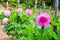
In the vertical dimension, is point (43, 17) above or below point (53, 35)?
above

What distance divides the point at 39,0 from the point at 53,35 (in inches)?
503

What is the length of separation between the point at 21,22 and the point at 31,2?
434 inches

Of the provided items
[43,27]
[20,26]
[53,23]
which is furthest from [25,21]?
[43,27]

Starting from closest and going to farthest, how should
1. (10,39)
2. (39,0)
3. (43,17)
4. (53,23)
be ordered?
1. (43,17)
2. (53,23)
3. (10,39)
4. (39,0)

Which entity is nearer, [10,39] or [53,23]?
[53,23]

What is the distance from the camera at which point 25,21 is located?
3.71 m

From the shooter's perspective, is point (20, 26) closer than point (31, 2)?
Yes

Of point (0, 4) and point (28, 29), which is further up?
point (28, 29)

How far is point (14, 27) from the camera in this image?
11.4ft

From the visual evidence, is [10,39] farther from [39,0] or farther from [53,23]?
[39,0]

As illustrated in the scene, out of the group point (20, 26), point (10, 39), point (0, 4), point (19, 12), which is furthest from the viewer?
point (0, 4)

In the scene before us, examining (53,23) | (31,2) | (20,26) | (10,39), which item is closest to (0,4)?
(31,2)

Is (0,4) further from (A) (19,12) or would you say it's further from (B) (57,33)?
(B) (57,33)

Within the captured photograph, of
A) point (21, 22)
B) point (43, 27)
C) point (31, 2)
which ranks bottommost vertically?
point (31, 2)
